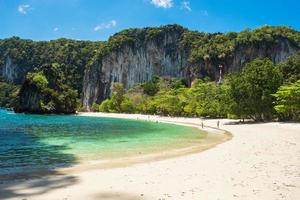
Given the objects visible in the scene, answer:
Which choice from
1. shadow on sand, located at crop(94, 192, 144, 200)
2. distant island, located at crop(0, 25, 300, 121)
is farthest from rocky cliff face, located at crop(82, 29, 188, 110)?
shadow on sand, located at crop(94, 192, 144, 200)

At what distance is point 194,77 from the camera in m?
167

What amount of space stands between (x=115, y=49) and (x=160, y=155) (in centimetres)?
17640

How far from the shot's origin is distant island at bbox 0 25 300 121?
65188mm

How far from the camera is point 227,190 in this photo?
14.2m

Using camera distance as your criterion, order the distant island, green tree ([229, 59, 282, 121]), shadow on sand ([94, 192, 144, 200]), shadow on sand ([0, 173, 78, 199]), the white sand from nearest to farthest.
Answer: shadow on sand ([94, 192, 144, 200]) → the white sand → shadow on sand ([0, 173, 78, 199]) → green tree ([229, 59, 282, 121]) → the distant island

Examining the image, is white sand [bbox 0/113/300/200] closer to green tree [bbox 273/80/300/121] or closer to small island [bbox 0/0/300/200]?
small island [bbox 0/0/300/200]

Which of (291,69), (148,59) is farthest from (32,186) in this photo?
(148,59)

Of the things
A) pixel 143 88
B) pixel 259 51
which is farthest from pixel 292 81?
pixel 143 88

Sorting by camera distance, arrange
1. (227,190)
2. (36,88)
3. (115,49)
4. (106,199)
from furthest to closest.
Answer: (115,49) < (36,88) < (227,190) < (106,199)

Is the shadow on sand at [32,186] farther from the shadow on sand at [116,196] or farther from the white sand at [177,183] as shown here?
the shadow on sand at [116,196]

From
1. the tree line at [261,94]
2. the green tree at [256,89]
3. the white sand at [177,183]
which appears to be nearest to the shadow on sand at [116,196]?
the white sand at [177,183]

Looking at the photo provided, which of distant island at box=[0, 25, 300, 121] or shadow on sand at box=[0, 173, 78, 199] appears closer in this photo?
shadow on sand at box=[0, 173, 78, 199]

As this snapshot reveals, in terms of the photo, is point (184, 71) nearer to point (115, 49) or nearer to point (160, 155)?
point (115, 49)

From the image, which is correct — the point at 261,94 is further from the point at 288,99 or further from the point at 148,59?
the point at 148,59
